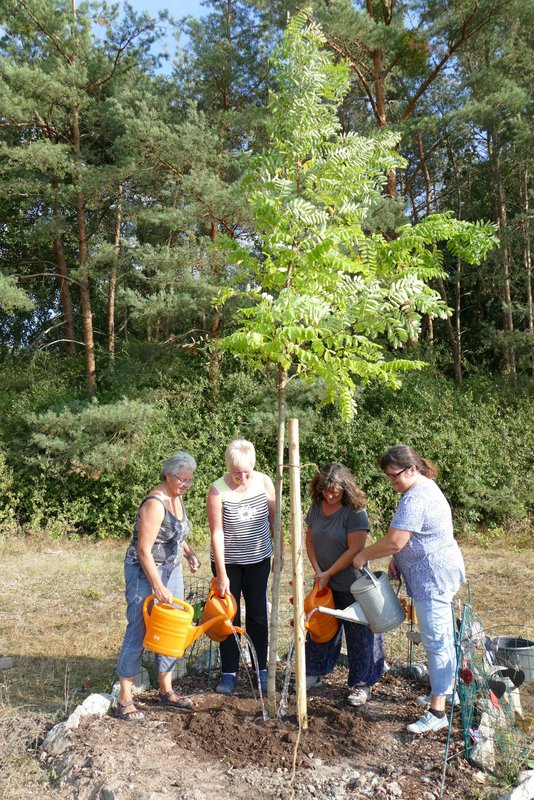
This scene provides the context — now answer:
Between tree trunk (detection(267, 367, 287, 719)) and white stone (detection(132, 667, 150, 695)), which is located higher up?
tree trunk (detection(267, 367, 287, 719))

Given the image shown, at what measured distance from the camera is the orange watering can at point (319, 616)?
350 cm

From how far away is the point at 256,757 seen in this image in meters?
2.87

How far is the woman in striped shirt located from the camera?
11.4ft

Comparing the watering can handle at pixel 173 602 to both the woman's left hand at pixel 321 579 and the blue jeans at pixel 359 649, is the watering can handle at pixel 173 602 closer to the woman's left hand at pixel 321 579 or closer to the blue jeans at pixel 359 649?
the woman's left hand at pixel 321 579

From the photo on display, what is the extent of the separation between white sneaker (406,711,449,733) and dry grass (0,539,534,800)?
131cm

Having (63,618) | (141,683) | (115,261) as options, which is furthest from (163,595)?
(115,261)

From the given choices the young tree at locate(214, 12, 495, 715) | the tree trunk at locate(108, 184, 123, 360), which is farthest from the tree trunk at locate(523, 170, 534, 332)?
the young tree at locate(214, 12, 495, 715)

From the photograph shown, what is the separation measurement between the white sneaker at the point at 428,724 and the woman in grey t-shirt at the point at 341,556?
450mm

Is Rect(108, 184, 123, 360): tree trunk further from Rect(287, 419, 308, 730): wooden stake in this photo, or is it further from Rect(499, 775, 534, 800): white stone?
Rect(499, 775, 534, 800): white stone

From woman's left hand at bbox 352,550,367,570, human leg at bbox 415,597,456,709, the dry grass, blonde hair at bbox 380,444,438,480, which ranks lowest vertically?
the dry grass

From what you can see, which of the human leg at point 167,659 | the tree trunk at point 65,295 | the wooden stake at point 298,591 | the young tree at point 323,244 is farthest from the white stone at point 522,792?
the tree trunk at point 65,295

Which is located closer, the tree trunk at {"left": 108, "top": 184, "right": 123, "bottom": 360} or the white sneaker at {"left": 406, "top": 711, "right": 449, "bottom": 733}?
the white sneaker at {"left": 406, "top": 711, "right": 449, "bottom": 733}

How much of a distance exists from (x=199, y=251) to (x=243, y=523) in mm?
7074

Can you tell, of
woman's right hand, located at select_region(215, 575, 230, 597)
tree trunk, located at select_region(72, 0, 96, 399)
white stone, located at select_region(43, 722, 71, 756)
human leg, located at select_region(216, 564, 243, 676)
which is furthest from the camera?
tree trunk, located at select_region(72, 0, 96, 399)
